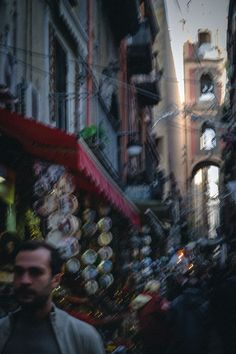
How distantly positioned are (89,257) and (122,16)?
10.7 m

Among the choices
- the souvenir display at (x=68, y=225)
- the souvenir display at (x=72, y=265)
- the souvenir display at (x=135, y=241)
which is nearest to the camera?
the souvenir display at (x=68, y=225)

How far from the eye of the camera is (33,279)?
3.05m

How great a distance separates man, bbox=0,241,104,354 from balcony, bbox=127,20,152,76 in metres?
17.7

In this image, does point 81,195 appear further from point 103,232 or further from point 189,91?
point 189,91

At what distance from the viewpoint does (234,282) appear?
6.18 m

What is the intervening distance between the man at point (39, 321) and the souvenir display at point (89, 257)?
595cm

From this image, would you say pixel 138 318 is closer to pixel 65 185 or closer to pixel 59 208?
pixel 59 208

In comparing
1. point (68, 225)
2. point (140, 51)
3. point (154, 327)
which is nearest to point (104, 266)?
point (68, 225)

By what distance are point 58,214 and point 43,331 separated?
207 inches

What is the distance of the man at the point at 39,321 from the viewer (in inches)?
116

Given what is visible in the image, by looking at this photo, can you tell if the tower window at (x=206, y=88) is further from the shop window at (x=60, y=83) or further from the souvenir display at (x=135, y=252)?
the shop window at (x=60, y=83)

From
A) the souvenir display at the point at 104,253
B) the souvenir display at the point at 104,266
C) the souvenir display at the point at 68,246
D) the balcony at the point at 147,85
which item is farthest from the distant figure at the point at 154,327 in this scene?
the balcony at the point at 147,85

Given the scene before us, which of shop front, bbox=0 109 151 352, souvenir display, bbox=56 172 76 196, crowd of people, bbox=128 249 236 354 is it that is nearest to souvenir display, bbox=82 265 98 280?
shop front, bbox=0 109 151 352

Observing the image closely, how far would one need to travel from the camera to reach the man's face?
9.87 ft
